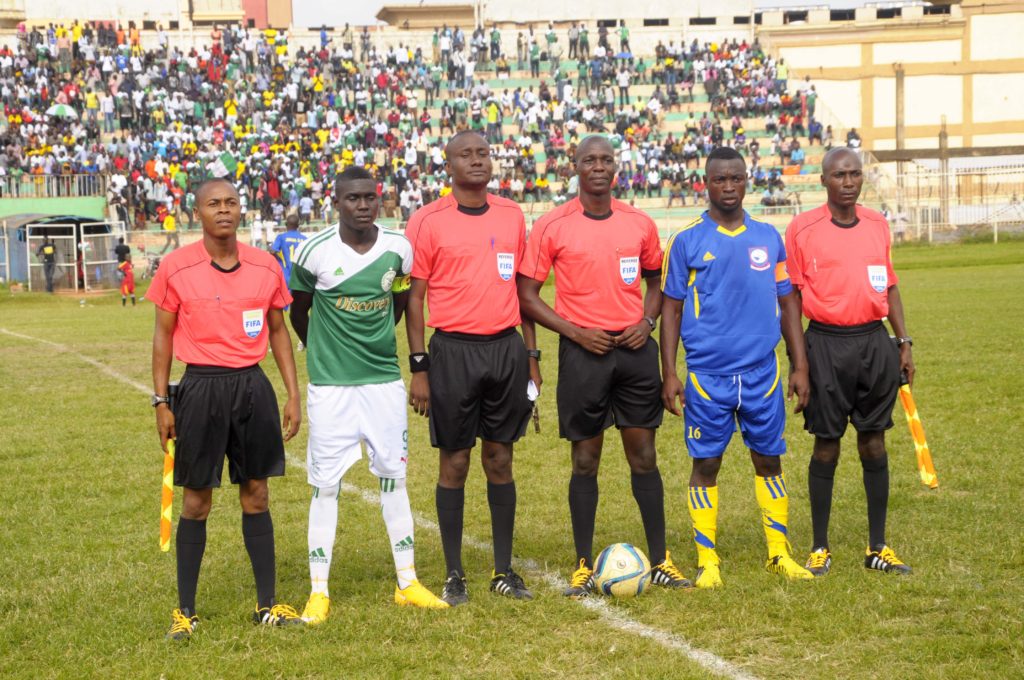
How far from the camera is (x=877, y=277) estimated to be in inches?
275

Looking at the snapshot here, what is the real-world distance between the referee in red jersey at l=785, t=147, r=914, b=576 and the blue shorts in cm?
33

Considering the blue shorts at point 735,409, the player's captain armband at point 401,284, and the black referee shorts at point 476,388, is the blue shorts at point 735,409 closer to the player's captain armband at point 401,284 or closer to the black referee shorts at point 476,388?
the black referee shorts at point 476,388

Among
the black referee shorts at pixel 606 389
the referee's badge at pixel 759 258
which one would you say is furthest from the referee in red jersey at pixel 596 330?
the referee's badge at pixel 759 258

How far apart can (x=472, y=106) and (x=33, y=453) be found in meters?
38.7

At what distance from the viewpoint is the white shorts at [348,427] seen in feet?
21.0

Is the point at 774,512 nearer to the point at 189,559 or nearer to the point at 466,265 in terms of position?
the point at 466,265

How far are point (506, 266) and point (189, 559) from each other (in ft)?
7.52

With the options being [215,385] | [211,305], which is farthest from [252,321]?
[215,385]

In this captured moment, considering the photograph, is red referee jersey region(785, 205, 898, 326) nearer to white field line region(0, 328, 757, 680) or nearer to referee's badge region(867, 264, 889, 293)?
referee's badge region(867, 264, 889, 293)

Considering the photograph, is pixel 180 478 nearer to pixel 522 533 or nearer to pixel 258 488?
pixel 258 488

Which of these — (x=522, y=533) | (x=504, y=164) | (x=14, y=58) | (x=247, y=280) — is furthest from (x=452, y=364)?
(x=14, y=58)

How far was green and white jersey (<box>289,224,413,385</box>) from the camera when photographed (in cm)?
638

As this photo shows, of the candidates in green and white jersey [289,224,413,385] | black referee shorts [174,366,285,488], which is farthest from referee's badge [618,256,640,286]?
black referee shorts [174,366,285,488]

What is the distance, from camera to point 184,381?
619 centimetres
